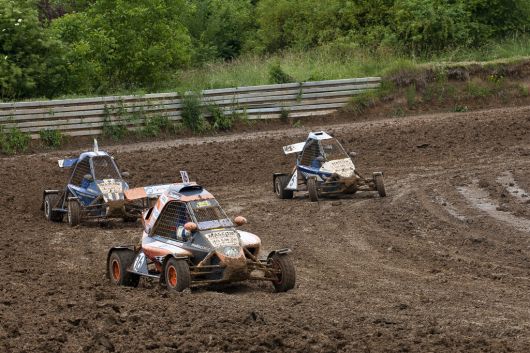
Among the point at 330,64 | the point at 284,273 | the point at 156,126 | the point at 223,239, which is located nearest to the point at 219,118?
the point at 156,126

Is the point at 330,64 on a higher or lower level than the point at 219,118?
higher

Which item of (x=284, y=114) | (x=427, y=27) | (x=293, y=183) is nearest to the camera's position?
(x=293, y=183)

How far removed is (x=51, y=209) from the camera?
68.9 feet

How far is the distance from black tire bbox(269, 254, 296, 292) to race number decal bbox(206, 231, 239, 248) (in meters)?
0.56

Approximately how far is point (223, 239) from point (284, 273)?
91cm

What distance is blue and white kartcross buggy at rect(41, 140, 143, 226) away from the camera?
20078 mm

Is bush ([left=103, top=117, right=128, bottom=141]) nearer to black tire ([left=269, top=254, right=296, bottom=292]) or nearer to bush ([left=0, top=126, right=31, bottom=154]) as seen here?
bush ([left=0, top=126, right=31, bottom=154])

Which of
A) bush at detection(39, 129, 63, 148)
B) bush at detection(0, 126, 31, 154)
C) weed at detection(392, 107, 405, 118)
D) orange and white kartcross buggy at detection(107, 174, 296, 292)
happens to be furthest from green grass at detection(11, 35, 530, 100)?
orange and white kartcross buggy at detection(107, 174, 296, 292)

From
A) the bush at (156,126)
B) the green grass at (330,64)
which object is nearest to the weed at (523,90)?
the green grass at (330,64)

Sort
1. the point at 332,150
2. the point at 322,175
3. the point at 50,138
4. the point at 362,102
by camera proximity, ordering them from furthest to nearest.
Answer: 1. the point at 362,102
2. the point at 50,138
3. the point at 332,150
4. the point at 322,175

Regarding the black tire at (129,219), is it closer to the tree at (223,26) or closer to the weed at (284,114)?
the weed at (284,114)

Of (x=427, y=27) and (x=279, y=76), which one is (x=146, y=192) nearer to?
(x=279, y=76)

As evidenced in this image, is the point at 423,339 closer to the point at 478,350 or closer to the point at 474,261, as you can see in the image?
the point at 478,350

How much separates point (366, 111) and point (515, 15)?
10692mm
